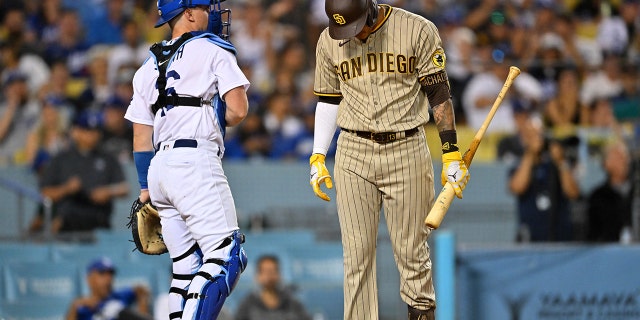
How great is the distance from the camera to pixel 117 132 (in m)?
12.4

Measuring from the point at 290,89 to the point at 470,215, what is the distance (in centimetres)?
276

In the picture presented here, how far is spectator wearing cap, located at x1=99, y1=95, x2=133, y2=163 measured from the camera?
12.3 meters

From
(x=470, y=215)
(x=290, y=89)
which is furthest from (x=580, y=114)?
(x=290, y=89)

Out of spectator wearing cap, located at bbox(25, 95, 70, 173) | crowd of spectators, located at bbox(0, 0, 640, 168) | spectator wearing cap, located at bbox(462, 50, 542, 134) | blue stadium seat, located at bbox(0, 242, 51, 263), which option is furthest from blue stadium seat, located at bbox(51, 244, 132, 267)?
spectator wearing cap, located at bbox(462, 50, 542, 134)

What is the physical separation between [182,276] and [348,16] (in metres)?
1.64

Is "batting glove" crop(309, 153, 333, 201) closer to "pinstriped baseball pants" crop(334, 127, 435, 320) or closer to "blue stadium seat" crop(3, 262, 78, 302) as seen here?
"pinstriped baseball pants" crop(334, 127, 435, 320)

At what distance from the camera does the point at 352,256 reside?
237 inches

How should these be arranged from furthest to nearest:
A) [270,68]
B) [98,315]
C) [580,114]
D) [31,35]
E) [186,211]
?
1. [31,35]
2. [270,68]
3. [580,114]
4. [98,315]
5. [186,211]

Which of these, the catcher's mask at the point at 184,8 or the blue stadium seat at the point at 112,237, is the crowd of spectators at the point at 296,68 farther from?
the catcher's mask at the point at 184,8

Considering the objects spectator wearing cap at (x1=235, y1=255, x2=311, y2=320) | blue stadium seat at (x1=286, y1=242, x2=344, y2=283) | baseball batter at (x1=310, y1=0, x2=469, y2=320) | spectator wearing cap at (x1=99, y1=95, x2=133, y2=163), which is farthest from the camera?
spectator wearing cap at (x1=99, y1=95, x2=133, y2=163)

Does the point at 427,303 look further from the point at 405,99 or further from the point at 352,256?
the point at 405,99

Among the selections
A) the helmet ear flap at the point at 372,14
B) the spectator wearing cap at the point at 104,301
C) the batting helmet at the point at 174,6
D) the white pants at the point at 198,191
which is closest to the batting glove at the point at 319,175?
the white pants at the point at 198,191

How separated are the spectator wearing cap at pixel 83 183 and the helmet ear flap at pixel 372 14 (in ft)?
19.4

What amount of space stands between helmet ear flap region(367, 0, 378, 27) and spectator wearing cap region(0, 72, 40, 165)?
24.9 ft
